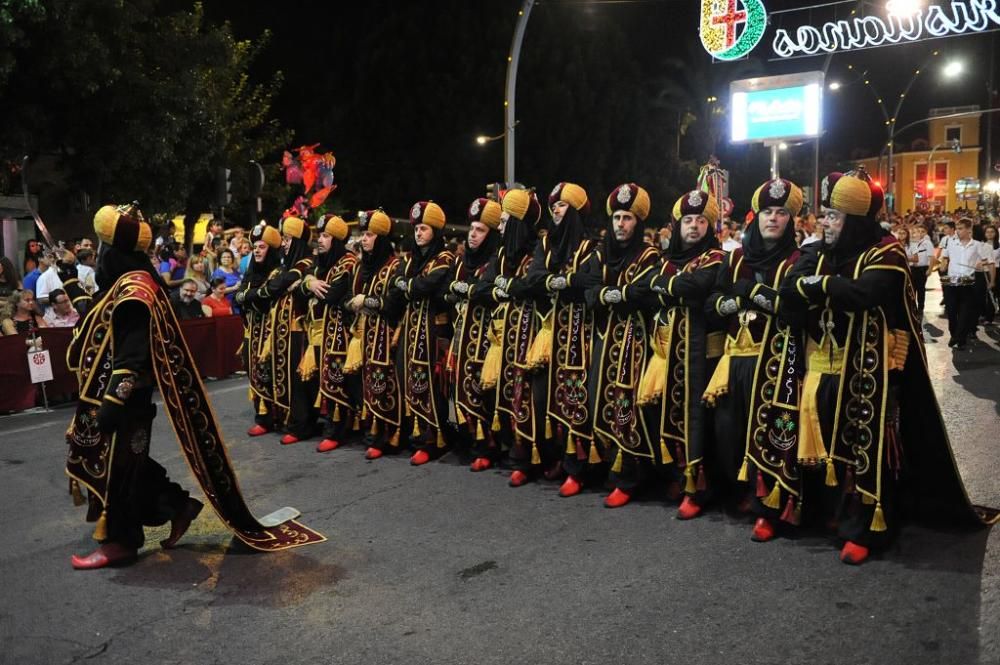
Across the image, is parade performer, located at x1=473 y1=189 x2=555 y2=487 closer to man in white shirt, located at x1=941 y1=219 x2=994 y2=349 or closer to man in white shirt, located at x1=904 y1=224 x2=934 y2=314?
man in white shirt, located at x1=941 y1=219 x2=994 y2=349

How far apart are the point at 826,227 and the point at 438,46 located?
24874mm

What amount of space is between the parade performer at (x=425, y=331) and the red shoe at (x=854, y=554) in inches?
136

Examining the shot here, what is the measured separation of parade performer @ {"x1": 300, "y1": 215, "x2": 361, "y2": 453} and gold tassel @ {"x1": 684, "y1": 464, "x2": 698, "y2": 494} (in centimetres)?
327

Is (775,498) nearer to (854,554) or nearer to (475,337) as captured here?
(854,554)

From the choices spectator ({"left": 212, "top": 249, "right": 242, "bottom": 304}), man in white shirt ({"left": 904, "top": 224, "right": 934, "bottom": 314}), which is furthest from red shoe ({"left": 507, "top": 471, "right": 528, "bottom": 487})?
man in white shirt ({"left": 904, "top": 224, "right": 934, "bottom": 314})

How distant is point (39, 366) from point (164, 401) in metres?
5.96

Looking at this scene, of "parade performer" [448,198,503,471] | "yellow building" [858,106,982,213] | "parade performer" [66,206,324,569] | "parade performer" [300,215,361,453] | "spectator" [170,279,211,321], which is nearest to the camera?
"parade performer" [66,206,324,569]

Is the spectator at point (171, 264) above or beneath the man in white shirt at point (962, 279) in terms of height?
above

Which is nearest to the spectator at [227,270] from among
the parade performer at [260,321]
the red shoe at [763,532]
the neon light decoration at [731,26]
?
the parade performer at [260,321]

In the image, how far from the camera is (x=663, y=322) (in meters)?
6.04

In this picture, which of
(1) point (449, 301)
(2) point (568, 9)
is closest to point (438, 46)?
(2) point (568, 9)

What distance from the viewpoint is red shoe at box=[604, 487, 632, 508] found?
616 centimetres

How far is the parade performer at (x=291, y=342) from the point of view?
830 centimetres

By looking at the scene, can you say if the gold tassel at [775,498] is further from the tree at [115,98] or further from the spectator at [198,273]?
the tree at [115,98]
